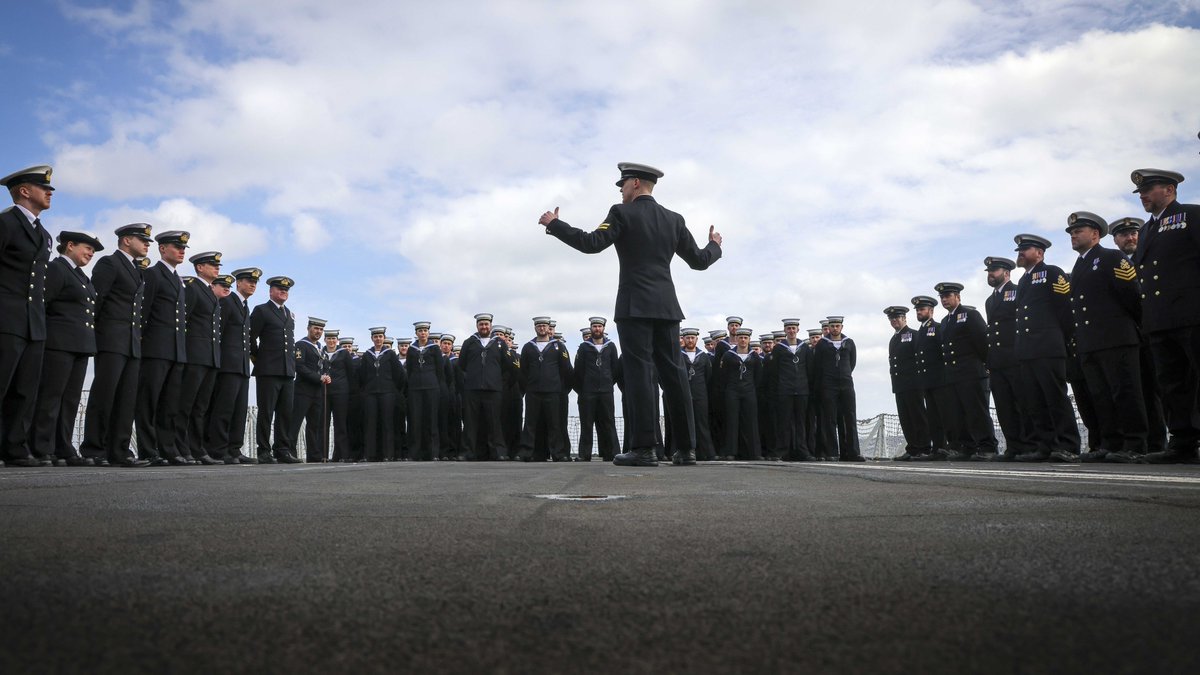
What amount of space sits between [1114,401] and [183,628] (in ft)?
28.3

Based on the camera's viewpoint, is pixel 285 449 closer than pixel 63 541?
No

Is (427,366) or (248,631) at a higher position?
(427,366)

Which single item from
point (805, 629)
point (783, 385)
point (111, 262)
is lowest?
point (805, 629)

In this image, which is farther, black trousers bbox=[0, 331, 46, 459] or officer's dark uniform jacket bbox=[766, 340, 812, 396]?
officer's dark uniform jacket bbox=[766, 340, 812, 396]

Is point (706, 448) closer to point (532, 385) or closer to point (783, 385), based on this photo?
point (783, 385)

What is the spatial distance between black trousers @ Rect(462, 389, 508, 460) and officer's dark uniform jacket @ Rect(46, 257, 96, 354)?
761cm

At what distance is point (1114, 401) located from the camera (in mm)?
8016

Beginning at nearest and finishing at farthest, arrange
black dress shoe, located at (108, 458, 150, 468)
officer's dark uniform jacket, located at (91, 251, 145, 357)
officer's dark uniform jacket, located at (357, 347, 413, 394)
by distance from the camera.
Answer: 1. black dress shoe, located at (108, 458, 150, 468)
2. officer's dark uniform jacket, located at (91, 251, 145, 357)
3. officer's dark uniform jacket, located at (357, 347, 413, 394)

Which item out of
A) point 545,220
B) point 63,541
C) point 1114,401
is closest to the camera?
point 63,541

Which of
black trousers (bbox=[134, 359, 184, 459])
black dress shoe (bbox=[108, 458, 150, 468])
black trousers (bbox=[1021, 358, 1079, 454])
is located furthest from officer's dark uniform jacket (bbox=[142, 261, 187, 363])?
black trousers (bbox=[1021, 358, 1079, 454])

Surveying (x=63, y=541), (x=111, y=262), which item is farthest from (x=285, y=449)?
(x=63, y=541)

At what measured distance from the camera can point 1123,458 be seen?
7.61 metres

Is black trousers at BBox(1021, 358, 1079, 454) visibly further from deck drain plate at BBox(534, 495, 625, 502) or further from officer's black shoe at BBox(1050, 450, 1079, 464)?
deck drain plate at BBox(534, 495, 625, 502)

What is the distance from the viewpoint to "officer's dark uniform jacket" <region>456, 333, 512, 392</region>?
1477 centimetres
